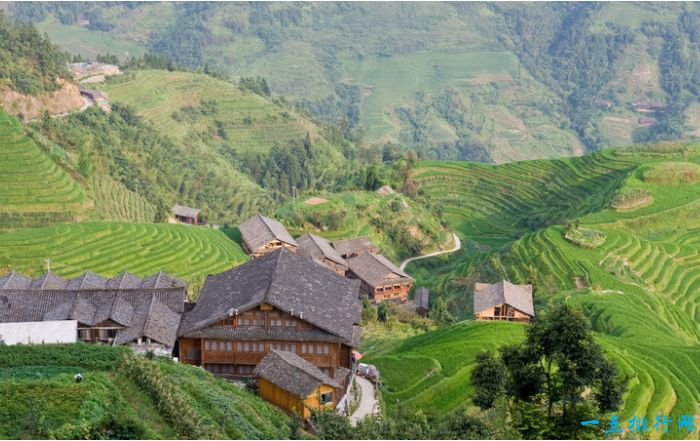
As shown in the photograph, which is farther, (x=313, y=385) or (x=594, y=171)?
(x=594, y=171)

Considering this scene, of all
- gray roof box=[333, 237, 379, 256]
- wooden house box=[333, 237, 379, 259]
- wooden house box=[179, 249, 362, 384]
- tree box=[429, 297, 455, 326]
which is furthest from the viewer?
gray roof box=[333, 237, 379, 256]

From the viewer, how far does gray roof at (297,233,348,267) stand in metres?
52.0

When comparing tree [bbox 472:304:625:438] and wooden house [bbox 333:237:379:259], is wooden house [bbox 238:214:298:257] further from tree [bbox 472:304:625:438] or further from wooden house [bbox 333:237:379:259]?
tree [bbox 472:304:625:438]

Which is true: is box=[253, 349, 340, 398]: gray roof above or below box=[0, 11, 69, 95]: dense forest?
below

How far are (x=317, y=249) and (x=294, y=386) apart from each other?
2895 cm

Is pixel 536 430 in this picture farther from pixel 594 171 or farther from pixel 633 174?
pixel 594 171

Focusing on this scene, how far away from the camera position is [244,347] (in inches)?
1100

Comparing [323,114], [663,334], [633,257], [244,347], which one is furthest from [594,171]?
[323,114]

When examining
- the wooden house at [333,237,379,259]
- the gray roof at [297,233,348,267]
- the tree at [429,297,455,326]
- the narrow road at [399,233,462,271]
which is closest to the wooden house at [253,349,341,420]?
the tree at [429,297,455,326]

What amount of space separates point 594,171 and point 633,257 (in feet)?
85.7

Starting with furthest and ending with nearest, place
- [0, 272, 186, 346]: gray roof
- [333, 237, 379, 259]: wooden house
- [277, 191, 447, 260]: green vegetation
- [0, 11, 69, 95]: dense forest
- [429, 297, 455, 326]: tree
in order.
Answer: [0, 11, 69, 95]: dense forest, [277, 191, 447, 260]: green vegetation, [333, 237, 379, 259]: wooden house, [429, 297, 455, 326]: tree, [0, 272, 186, 346]: gray roof

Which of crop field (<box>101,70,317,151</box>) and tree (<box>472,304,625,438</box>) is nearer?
tree (<box>472,304,625,438</box>)

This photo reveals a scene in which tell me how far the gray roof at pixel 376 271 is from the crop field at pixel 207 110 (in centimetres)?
4600

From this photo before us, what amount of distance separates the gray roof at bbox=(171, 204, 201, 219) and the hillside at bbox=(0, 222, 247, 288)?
58.6 ft
